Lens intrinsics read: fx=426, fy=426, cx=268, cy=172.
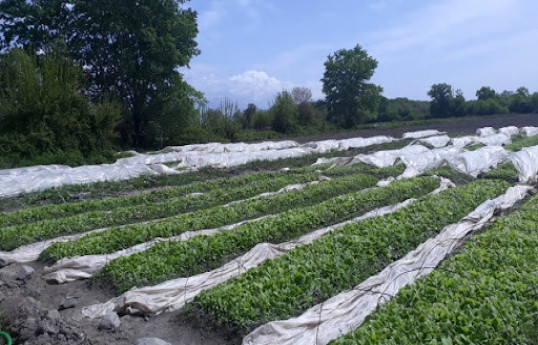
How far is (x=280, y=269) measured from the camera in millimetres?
6891

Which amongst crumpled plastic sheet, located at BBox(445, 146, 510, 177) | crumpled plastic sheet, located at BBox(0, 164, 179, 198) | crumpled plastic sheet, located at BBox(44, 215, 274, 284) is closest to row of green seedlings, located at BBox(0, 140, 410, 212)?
crumpled plastic sheet, located at BBox(0, 164, 179, 198)

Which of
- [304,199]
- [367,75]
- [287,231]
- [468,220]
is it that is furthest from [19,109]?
[367,75]

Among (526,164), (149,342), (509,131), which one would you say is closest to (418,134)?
(509,131)

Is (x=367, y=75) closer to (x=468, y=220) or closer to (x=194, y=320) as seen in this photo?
(x=468, y=220)

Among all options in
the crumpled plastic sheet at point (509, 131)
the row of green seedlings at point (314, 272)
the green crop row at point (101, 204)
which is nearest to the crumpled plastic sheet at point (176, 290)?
the row of green seedlings at point (314, 272)

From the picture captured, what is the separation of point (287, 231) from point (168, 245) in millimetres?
2727

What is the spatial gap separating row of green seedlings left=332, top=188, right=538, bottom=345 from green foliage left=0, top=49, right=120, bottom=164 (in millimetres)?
18594

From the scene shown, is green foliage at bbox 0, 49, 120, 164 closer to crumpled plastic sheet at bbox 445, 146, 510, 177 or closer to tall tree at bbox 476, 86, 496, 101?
crumpled plastic sheet at bbox 445, 146, 510, 177

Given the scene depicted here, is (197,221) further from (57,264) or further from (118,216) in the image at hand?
(57,264)

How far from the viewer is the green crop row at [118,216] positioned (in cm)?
982

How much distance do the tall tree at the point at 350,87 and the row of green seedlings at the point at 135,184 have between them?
2610 centimetres

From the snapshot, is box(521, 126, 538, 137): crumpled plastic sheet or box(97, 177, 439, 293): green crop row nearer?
box(97, 177, 439, 293): green crop row

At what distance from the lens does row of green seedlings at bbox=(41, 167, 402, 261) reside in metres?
8.74

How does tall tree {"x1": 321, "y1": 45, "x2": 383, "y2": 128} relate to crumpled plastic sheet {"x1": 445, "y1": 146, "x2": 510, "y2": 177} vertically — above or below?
above
